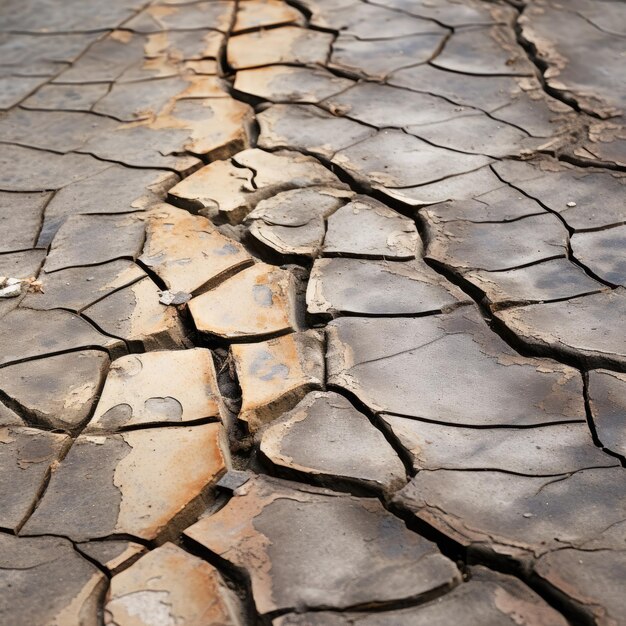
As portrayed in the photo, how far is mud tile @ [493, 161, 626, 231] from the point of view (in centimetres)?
285

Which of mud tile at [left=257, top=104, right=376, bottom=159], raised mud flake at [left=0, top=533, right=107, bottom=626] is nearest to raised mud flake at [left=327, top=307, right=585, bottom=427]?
raised mud flake at [left=0, top=533, right=107, bottom=626]

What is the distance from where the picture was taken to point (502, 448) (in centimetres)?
201

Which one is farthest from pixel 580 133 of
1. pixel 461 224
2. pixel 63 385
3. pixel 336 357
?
pixel 63 385

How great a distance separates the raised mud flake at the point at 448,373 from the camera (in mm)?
2125

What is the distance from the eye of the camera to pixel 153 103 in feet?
12.5

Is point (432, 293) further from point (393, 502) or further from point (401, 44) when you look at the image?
Answer: point (401, 44)

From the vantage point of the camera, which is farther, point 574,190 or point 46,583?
point 574,190

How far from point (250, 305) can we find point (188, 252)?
1.16 feet

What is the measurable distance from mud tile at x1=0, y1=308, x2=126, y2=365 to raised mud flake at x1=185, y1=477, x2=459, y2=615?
718 millimetres

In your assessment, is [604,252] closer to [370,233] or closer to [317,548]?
[370,233]

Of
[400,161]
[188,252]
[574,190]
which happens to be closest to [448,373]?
[188,252]

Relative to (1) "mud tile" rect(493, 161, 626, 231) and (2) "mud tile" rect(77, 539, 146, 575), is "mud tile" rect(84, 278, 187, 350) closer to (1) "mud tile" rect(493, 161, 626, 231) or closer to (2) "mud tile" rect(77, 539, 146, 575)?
(2) "mud tile" rect(77, 539, 146, 575)

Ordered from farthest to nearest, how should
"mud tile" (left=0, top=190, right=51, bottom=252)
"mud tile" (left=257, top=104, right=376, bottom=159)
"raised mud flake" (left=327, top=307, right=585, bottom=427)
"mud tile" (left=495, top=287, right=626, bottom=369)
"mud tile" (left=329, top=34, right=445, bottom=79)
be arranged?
"mud tile" (left=329, top=34, right=445, bottom=79) → "mud tile" (left=257, top=104, right=376, bottom=159) → "mud tile" (left=0, top=190, right=51, bottom=252) → "mud tile" (left=495, top=287, right=626, bottom=369) → "raised mud flake" (left=327, top=307, right=585, bottom=427)

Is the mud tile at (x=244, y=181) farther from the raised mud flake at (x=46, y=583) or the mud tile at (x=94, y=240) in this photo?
the raised mud flake at (x=46, y=583)
